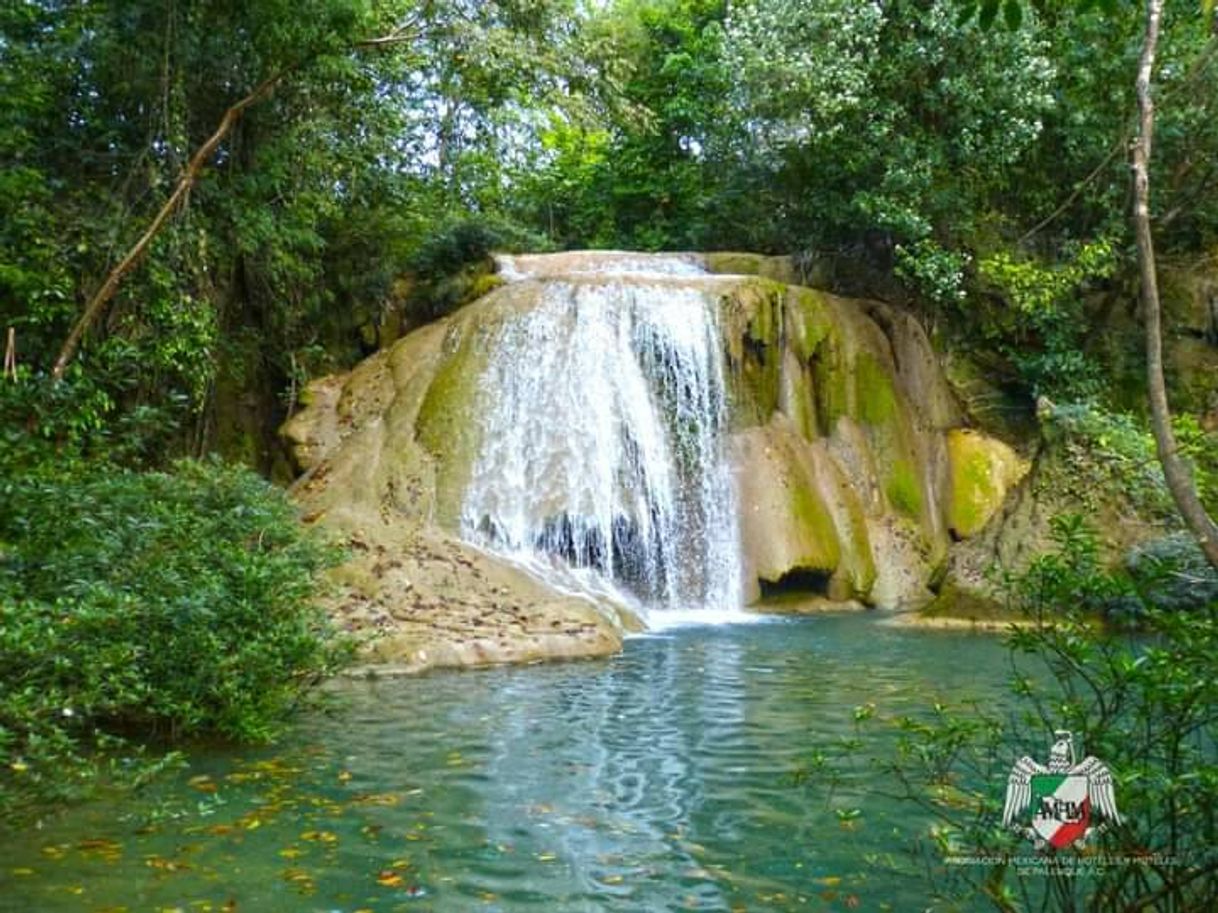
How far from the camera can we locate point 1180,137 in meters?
18.0

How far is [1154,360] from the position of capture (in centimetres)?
413

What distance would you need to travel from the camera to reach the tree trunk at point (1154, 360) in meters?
3.43

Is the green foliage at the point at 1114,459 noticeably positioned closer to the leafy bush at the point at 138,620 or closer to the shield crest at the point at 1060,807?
the leafy bush at the point at 138,620

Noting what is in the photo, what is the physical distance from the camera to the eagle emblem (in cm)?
312

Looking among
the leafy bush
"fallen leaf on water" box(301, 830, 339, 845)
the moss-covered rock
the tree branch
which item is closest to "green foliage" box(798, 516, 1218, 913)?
"fallen leaf on water" box(301, 830, 339, 845)

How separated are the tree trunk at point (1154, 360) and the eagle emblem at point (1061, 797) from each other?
2.30 feet

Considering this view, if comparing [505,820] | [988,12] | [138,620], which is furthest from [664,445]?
[988,12]

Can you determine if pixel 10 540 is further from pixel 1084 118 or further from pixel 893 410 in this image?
pixel 1084 118

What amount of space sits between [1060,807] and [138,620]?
4417 millimetres

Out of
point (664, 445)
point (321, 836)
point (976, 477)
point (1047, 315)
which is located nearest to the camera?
point (321, 836)

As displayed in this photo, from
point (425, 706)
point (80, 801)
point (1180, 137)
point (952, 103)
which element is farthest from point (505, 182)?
point (80, 801)

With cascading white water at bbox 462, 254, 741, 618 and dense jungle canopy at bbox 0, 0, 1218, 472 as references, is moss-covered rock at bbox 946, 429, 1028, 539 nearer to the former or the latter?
dense jungle canopy at bbox 0, 0, 1218, 472

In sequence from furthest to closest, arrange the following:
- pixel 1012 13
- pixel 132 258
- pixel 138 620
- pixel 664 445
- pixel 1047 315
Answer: pixel 1047 315, pixel 664 445, pixel 132 258, pixel 138 620, pixel 1012 13

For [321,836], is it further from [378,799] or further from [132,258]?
[132,258]
